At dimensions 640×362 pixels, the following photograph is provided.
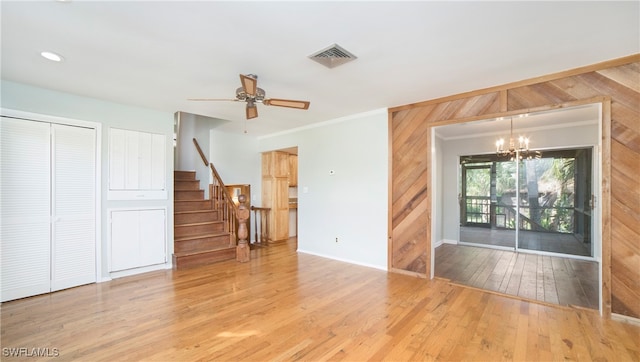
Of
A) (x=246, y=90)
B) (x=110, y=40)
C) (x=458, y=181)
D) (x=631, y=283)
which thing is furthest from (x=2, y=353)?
(x=458, y=181)

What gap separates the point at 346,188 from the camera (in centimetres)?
491

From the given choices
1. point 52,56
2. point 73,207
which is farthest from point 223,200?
point 52,56

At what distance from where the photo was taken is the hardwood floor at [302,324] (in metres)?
2.20

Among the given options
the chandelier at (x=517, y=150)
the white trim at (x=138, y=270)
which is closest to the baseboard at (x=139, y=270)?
the white trim at (x=138, y=270)

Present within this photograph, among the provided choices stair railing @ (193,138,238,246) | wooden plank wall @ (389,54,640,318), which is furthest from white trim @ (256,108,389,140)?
stair railing @ (193,138,238,246)

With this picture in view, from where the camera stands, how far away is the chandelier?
5.21 metres

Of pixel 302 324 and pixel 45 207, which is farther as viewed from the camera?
pixel 45 207

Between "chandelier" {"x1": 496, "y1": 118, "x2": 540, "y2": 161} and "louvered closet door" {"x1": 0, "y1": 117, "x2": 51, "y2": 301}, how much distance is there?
7238 mm

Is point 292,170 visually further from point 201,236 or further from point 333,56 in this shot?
point 333,56

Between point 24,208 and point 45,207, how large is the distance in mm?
181

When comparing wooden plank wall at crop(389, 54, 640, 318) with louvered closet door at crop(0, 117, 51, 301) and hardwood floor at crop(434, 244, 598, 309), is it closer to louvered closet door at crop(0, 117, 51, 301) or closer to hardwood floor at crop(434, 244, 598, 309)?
hardwood floor at crop(434, 244, 598, 309)

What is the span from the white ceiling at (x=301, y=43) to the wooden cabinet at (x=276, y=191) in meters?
3.17

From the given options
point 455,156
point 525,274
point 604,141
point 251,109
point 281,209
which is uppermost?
point 251,109

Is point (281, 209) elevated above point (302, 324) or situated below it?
above
